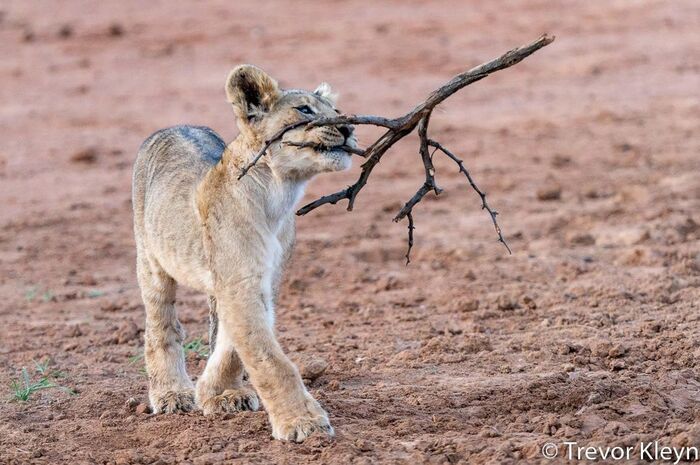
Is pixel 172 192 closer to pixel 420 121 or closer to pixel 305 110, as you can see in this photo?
pixel 305 110

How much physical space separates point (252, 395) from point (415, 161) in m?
7.37

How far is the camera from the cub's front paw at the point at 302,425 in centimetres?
551

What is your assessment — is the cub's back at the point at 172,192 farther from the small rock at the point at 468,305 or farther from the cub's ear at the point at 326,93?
the small rock at the point at 468,305

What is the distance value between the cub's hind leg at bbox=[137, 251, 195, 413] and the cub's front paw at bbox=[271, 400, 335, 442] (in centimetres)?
97

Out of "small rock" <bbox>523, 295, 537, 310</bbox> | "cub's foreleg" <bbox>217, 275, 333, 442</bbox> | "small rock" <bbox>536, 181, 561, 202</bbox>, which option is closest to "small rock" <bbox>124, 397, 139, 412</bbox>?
"cub's foreleg" <bbox>217, 275, 333, 442</bbox>

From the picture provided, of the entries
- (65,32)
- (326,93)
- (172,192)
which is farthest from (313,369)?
(65,32)

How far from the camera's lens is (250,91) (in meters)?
5.79

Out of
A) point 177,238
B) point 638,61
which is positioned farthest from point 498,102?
point 177,238

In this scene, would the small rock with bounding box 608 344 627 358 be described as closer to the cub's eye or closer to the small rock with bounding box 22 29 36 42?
the cub's eye

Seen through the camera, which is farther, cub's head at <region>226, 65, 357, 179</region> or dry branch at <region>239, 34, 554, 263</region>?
cub's head at <region>226, 65, 357, 179</region>

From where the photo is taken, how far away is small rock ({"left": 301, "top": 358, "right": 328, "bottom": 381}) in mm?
6742

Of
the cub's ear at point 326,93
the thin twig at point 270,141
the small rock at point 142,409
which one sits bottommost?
the small rock at point 142,409

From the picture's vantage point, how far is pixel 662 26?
19.5m

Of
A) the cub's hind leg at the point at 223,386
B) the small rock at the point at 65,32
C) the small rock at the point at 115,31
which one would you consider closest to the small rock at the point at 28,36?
the small rock at the point at 65,32
